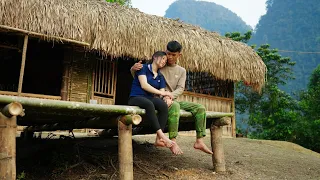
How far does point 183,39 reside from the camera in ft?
28.2

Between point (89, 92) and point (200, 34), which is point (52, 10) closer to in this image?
point (89, 92)

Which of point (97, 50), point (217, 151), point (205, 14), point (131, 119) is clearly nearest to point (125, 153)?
point (131, 119)

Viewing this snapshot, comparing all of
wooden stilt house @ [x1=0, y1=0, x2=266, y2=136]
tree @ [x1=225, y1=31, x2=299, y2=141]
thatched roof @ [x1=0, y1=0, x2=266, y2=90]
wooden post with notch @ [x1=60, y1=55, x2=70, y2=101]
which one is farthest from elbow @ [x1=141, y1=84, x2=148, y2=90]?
tree @ [x1=225, y1=31, x2=299, y2=141]

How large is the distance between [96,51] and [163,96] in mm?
4317

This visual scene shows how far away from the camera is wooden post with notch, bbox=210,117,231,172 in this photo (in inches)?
179

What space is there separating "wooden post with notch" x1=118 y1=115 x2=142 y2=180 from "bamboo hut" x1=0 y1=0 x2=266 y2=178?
1.67m

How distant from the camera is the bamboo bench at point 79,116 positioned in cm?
267

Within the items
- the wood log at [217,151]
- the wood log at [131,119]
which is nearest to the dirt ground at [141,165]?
the wood log at [217,151]

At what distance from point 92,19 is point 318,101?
11.6 metres

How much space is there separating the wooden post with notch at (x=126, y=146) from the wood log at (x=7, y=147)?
1.06 meters

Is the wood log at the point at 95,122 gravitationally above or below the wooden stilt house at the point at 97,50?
below

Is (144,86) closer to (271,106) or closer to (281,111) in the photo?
(281,111)

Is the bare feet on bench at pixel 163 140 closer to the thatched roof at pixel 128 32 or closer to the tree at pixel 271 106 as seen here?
the thatched roof at pixel 128 32

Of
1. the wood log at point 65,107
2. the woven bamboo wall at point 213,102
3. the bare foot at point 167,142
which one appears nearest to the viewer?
the wood log at point 65,107
